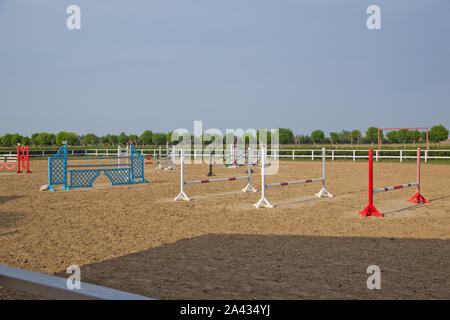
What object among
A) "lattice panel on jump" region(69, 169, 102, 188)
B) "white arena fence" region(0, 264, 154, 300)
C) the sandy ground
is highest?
"white arena fence" region(0, 264, 154, 300)

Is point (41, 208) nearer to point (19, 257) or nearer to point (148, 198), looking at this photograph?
point (148, 198)

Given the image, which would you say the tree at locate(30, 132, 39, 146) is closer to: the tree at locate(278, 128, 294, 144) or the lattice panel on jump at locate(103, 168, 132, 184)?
the tree at locate(278, 128, 294, 144)

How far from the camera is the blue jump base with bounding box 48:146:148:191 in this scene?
12.4 metres

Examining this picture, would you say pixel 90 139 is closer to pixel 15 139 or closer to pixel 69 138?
pixel 69 138

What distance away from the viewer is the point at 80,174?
13203mm

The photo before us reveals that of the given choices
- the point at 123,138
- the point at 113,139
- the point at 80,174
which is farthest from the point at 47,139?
the point at 80,174

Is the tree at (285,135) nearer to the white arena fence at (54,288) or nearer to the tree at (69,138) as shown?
the tree at (69,138)

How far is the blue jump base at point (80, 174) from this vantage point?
1236 cm

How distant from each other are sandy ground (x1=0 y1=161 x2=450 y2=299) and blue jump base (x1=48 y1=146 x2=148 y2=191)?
2858mm

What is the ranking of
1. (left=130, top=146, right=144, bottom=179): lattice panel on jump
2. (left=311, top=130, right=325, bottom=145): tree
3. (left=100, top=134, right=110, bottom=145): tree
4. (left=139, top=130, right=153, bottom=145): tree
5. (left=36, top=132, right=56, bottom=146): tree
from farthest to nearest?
(left=311, top=130, right=325, bottom=145): tree < (left=139, top=130, right=153, bottom=145): tree < (left=36, top=132, right=56, bottom=146): tree < (left=100, top=134, right=110, bottom=145): tree < (left=130, top=146, right=144, bottom=179): lattice panel on jump

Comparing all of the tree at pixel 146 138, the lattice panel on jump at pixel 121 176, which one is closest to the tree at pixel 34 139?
the tree at pixel 146 138

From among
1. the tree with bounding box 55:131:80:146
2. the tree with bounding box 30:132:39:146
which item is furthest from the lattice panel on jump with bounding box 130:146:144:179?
the tree with bounding box 30:132:39:146

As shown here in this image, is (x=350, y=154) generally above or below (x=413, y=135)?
below

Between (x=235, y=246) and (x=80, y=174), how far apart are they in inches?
381
